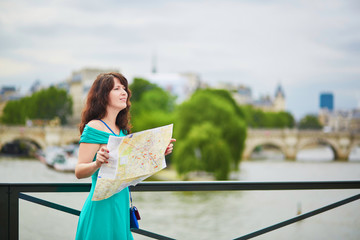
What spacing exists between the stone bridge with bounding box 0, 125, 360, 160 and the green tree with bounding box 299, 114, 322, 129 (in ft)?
96.5

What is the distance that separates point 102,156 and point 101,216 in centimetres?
26

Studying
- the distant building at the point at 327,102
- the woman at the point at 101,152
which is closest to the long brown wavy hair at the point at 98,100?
the woman at the point at 101,152

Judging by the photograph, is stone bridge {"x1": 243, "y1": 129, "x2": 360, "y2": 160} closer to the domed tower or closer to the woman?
the woman

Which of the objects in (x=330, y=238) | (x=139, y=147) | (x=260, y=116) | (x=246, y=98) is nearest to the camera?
(x=139, y=147)

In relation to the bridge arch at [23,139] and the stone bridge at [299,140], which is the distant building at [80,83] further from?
the stone bridge at [299,140]

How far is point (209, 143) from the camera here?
20.4 metres

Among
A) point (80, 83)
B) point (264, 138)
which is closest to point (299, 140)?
point (264, 138)

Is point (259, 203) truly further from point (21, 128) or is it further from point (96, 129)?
point (21, 128)

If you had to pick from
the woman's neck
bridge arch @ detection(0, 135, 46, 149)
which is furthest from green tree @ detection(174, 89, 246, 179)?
bridge arch @ detection(0, 135, 46, 149)

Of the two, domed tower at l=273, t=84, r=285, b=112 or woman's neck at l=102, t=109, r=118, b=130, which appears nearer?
woman's neck at l=102, t=109, r=118, b=130

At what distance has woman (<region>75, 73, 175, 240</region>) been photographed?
188 centimetres

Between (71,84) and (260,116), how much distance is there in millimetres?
25491

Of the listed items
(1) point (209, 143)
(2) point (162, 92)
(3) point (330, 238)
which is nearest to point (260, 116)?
(2) point (162, 92)

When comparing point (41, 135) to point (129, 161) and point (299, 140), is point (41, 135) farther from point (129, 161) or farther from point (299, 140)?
point (129, 161)
